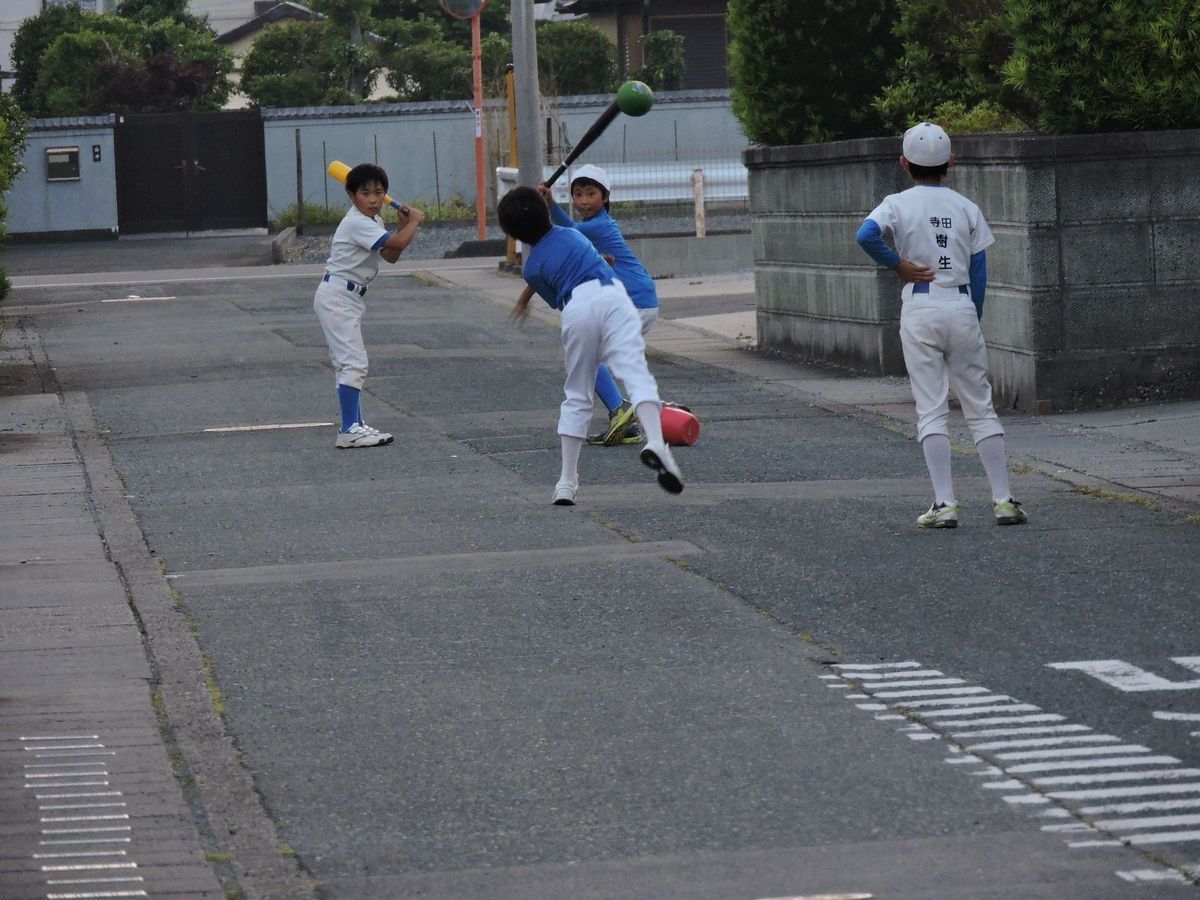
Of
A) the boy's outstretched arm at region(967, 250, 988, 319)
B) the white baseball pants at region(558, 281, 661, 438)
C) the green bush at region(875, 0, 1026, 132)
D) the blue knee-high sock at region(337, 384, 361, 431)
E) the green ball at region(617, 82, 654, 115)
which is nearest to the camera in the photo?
the boy's outstretched arm at region(967, 250, 988, 319)

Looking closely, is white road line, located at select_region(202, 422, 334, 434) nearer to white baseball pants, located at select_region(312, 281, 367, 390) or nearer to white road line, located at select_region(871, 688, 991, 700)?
white baseball pants, located at select_region(312, 281, 367, 390)

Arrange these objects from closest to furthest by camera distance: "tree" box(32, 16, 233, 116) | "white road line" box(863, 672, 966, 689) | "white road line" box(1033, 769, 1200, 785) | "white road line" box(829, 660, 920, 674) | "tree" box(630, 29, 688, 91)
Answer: "white road line" box(1033, 769, 1200, 785) → "white road line" box(863, 672, 966, 689) → "white road line" box(829, 660, 920, 674) → "tree" box(32, 16, 233, 116) → "tree" box(630, 29, 688, 91)

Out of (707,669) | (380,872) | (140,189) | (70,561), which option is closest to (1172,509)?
(707,669)

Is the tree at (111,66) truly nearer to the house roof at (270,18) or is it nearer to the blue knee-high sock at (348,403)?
the house roof at (270,18)

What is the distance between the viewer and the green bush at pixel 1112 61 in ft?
42.4

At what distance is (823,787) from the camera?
550 cm

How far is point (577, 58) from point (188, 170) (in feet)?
32.4

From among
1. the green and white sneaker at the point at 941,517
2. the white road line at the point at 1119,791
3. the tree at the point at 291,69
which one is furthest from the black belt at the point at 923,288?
the tree at the point at 291,69

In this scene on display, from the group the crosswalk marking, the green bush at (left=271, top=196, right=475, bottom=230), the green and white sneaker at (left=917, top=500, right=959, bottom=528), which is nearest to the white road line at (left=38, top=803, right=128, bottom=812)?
the crosswalk marking

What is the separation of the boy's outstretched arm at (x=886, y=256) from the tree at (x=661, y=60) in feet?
122

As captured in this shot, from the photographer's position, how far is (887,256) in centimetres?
916

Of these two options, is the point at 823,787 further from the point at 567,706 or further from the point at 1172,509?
the point at 1172,509

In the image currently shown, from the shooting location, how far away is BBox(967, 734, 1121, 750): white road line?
5812 mm

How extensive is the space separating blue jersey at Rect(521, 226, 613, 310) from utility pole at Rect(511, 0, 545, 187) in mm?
14487
